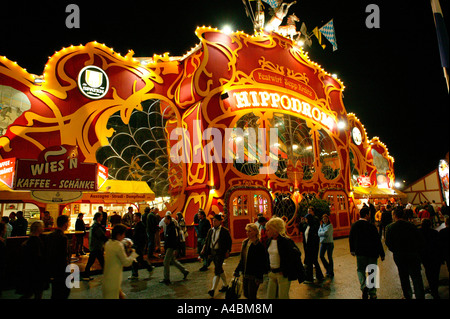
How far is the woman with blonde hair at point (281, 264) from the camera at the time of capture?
4156mm

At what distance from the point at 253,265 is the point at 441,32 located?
6.06 m

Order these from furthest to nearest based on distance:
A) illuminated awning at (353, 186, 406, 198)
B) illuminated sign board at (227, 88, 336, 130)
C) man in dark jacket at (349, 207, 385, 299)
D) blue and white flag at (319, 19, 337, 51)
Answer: illuminated awning at (353, 186, 406, 198)
blue and white flag at (319, 19, 337, 51)
illuminated sign board at (227, 88, 336, 130)
man in dark jacket at (349, 207, 385, 299)

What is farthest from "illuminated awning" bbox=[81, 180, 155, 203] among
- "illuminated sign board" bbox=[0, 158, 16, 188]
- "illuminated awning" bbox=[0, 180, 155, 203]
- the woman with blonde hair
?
the woman with blonde hair

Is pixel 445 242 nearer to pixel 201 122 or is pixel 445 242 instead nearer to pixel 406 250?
pixel 406 250

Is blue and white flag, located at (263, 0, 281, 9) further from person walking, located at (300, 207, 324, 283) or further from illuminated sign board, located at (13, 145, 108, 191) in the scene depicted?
person walking, located at (300, 207, 324, 283)

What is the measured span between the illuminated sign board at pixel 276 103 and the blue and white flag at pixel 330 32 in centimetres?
451

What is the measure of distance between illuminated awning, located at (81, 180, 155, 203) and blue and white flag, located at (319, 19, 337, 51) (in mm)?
15326

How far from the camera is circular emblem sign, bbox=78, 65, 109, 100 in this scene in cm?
1271

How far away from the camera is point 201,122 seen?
13648mm

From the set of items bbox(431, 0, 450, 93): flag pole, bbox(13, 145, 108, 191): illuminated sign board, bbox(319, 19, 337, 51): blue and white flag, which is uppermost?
bbox(319, 19, 337, 51): blue and white flag

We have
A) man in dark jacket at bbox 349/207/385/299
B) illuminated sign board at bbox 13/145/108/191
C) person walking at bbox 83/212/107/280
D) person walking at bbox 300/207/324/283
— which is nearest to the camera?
man in dark jacket at bbox 349/207/385/299

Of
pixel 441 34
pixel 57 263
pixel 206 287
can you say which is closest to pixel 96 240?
pixel 57 263

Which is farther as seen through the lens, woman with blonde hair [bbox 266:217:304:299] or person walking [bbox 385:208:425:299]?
person walking [bbox 385:208:425:299]

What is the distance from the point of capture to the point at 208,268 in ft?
28.3
